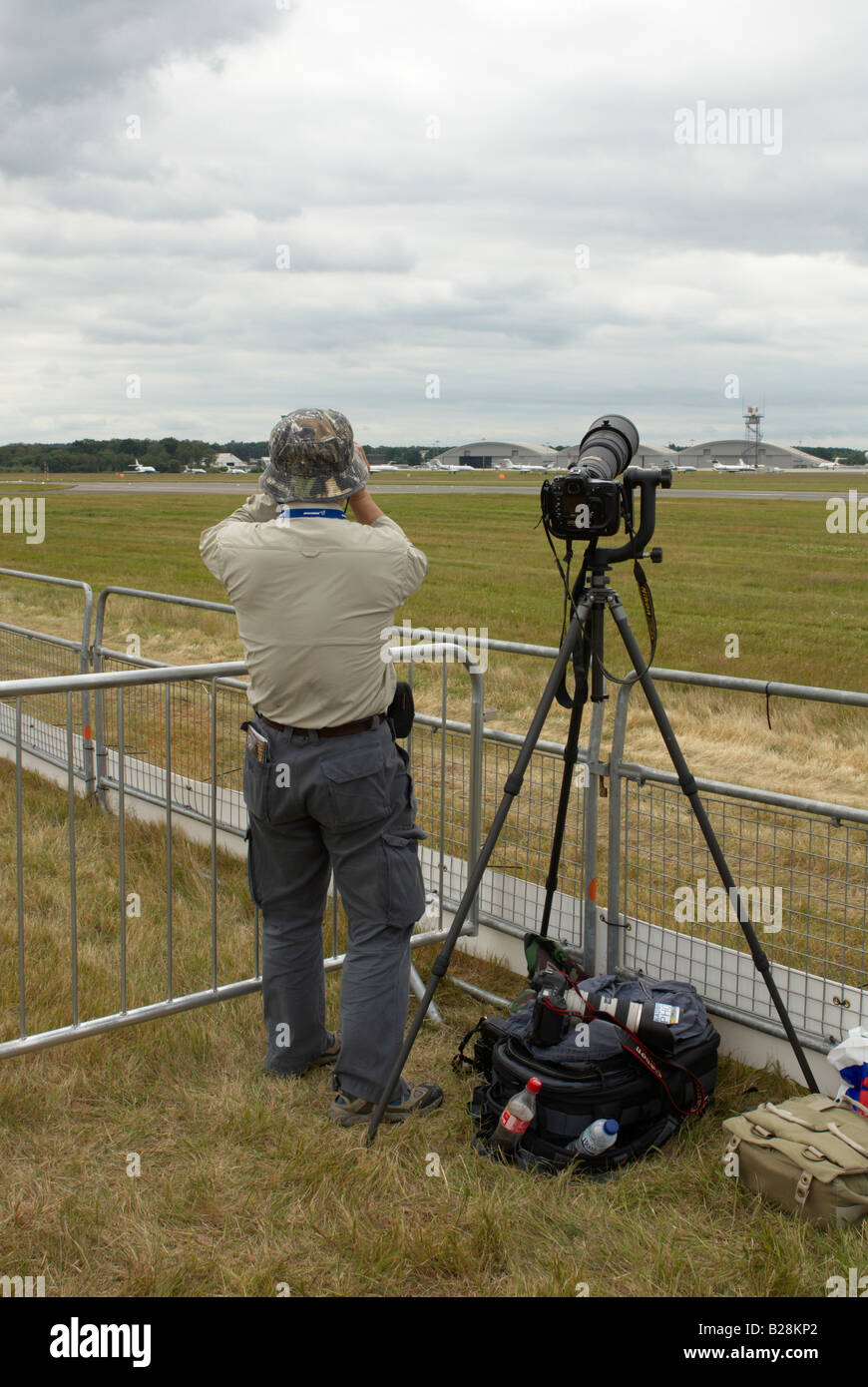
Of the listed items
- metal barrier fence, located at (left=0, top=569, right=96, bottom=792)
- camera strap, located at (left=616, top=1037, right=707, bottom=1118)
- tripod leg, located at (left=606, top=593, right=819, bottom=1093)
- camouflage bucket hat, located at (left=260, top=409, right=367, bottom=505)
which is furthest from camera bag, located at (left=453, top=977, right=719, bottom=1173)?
metal barrier fence, located at (left=0, top=569, right=96, bottom=792)

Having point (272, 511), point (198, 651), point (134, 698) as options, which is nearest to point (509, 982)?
point (272, 511)

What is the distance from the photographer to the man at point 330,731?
316cm

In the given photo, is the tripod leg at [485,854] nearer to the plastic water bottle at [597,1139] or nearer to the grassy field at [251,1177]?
the grassy field at [251,1177]

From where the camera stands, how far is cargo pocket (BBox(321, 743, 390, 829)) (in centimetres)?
322

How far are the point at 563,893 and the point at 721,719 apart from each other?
455 centimetres

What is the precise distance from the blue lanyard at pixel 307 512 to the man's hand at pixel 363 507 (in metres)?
0.13

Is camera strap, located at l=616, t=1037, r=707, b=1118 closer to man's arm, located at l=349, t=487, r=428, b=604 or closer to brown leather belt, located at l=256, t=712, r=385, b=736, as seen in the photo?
brown leather belt, located at l=256, t=712, r=385, b=736

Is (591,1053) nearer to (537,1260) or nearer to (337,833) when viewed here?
Answer: (537,1260)

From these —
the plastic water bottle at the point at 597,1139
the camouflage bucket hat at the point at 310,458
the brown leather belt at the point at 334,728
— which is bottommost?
the plastic water bottle at the point at 597,1139

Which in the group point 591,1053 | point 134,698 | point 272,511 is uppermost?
point 272,511

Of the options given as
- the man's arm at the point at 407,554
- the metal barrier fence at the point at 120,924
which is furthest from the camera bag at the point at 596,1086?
the man's arm at the point at 407,554

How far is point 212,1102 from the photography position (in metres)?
3.55

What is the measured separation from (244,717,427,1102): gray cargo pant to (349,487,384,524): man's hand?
64 centimetres

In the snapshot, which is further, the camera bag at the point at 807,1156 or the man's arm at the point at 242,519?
the man's arm at the point at 242,519
